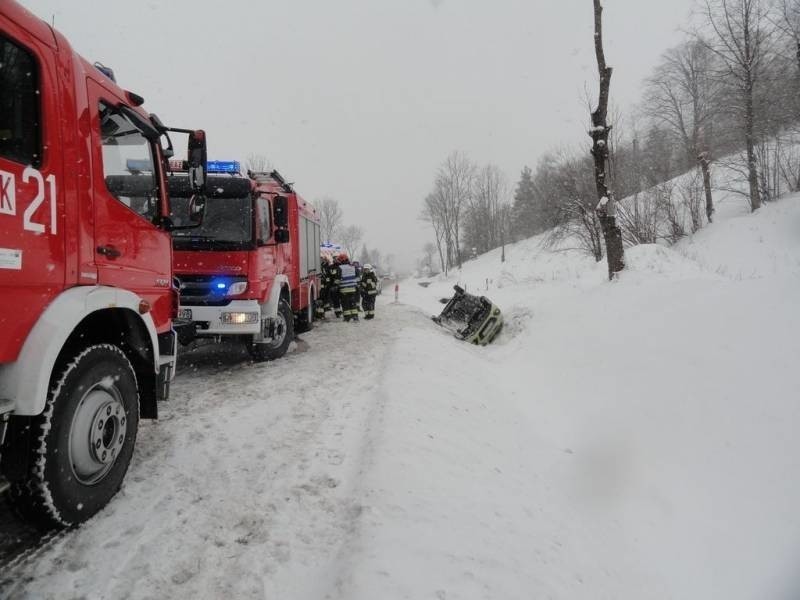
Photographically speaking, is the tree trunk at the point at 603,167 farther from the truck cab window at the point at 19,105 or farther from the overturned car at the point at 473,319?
the truck cab window at the point at 19,105

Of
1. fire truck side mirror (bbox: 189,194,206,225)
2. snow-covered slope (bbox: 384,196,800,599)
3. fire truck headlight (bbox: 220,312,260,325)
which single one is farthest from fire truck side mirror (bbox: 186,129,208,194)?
snow-covered slope (bbox: 384,196,800,599)

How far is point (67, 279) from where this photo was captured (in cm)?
267

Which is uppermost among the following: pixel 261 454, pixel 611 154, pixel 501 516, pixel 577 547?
pixel 611 154

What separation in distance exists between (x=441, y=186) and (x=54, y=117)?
53864mm

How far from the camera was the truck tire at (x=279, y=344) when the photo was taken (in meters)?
7.42

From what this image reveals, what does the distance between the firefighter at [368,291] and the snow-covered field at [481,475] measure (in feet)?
17.3

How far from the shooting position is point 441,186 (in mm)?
54531

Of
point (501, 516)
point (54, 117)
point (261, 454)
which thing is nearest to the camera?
point (54, 117)

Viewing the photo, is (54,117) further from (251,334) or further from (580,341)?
(580,341)

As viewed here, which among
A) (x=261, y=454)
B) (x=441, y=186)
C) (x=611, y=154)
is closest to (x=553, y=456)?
(x=261, y=454)

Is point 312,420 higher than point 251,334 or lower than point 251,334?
lower

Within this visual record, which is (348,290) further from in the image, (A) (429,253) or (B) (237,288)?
(A) (429,253)

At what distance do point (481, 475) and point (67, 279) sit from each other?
3.31 meters

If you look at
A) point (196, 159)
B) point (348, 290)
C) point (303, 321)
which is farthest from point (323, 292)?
point (196, 159)
